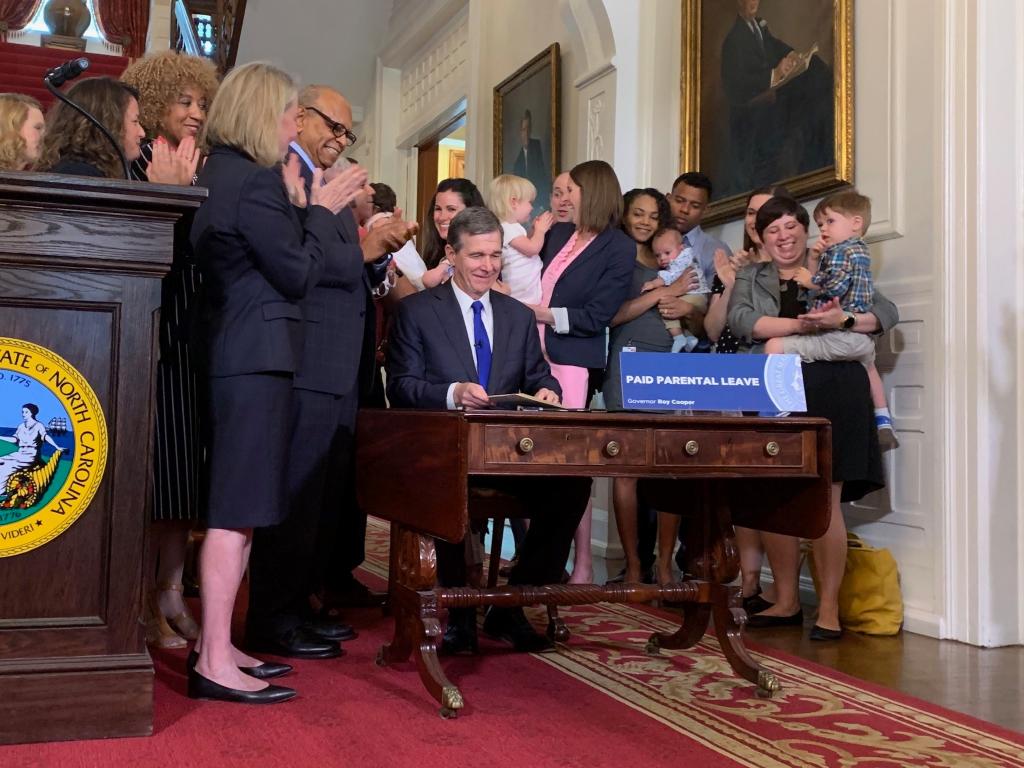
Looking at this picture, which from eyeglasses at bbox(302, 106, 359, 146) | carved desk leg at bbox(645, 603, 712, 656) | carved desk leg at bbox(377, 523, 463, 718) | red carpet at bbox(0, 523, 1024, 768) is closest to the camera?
red carpet at bbox(0, 523, 1024, 768)

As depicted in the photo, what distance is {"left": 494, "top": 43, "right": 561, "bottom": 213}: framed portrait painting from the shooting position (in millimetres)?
7496

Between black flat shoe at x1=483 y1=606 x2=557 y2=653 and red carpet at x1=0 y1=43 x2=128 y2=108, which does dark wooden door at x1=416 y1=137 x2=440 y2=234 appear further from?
black flat shoe at x1=483 y1=606 x2=557 y2=653

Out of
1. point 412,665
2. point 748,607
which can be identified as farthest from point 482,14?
point 412,665

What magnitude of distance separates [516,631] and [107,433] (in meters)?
1.61

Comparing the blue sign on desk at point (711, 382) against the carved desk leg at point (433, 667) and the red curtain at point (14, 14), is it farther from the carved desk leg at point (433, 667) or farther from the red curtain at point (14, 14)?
the red curtain at point (14, 14)

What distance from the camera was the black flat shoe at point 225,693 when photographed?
278 centimetres

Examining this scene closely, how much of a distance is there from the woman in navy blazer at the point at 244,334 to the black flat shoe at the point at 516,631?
89 cm

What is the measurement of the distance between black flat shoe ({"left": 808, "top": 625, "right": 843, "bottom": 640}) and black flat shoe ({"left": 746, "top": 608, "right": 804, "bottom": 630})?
0.19 meters

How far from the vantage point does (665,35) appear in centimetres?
634

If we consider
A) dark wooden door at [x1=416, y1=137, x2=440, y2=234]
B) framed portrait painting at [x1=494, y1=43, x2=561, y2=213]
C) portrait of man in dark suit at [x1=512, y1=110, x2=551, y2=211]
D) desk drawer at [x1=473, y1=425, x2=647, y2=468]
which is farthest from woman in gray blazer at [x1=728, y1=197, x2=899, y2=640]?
dark wooden door at [x1=416, y1=137, x2=440, y2=234]

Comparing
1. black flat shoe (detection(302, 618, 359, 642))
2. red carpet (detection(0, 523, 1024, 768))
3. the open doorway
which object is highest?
the open doorway

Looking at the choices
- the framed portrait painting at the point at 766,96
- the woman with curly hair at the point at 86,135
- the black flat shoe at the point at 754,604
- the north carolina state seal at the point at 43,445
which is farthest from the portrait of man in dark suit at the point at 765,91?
the north carolina state seal at the point at 43,445

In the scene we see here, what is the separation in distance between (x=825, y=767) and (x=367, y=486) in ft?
5.36

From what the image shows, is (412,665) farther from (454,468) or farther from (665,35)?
(665,35)
